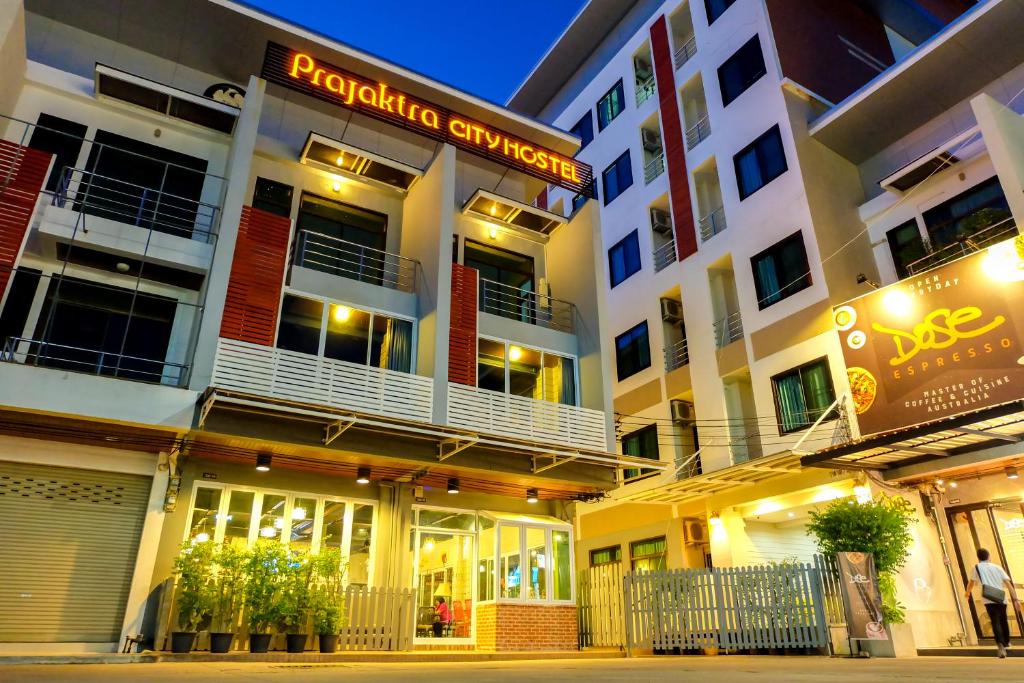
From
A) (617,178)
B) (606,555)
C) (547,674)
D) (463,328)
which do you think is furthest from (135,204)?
(617,178)

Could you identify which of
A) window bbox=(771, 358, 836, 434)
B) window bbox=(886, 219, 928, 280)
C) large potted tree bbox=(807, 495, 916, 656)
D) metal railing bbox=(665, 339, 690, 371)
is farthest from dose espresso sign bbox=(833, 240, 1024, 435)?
metal railing bbox=(665, 339, 690, 371)

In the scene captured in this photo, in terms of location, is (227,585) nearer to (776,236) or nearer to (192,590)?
(192,590)

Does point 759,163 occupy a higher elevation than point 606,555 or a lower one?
higher

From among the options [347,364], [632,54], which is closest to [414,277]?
[347,364]

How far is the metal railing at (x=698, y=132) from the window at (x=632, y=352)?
20.5 ft

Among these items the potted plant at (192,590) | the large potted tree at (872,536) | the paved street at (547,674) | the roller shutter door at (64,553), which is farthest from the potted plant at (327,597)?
the large potted tree at (872,536)

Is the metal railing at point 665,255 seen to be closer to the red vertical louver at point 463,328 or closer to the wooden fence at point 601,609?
the red vertical louver at point 463,328

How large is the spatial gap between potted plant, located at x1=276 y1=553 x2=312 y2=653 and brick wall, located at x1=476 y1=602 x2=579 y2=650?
407cm

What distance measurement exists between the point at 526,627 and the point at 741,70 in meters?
17.5

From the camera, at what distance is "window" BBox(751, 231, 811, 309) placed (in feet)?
58.5

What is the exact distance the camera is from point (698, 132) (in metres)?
23.0

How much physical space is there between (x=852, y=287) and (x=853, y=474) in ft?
16.0

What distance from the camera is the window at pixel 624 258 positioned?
24391 mm

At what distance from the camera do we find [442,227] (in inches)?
597
